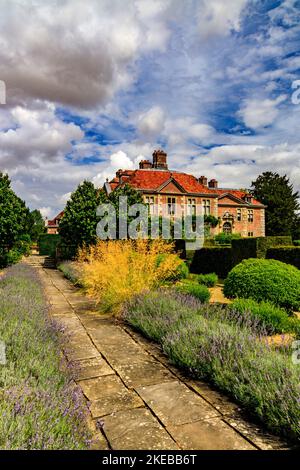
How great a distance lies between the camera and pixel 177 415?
281 centimetres

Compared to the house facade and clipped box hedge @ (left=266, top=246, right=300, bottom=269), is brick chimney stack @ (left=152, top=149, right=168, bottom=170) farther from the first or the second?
clipped box hedge @ (left=266, top=246, right=300, bottom=269)

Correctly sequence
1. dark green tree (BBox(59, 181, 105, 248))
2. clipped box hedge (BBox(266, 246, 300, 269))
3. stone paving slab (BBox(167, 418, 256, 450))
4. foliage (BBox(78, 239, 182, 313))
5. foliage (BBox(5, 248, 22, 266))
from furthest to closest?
dark green tree (BBox(59, 181, 105, 248))
foliage (BBox(5, 248, 22, 266))
clipped box hedge (BBox(266, 246, 300, 269))
foliage (BBox(78, 239, 182, 313))
stone paving slab (BBox(167, 418, 256, 450))

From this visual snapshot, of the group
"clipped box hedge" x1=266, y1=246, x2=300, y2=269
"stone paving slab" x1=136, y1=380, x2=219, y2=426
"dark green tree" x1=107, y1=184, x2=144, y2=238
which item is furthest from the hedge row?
"stone paving slab" x1=136, y1=380, x2=219, y2=426

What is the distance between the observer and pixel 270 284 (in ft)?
24.5

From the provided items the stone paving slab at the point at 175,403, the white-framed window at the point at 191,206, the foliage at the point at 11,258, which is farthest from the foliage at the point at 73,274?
the white-framed window at the point at 191,206

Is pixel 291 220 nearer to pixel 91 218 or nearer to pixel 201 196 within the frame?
pixel 201 196

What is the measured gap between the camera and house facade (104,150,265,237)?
118 feet

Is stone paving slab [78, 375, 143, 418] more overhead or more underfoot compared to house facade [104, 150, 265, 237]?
more underfoot

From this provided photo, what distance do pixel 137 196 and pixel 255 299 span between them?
15660mm

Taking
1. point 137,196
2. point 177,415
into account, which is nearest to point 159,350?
point 177,415

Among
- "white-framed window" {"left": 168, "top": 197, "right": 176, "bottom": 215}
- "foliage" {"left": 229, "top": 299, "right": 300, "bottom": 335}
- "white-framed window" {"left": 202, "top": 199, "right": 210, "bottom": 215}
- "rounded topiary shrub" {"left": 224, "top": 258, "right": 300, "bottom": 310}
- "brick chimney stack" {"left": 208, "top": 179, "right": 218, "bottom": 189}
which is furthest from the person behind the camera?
"brick chimney stack" {"left": 208, "top": 179, "right": 218, "bottom": 189}

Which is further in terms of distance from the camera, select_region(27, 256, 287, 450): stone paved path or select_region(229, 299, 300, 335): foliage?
select_region(229, 299, 300, 335): foliage

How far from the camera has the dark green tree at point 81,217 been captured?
1908 centimetres

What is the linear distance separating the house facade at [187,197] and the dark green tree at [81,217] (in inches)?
446
